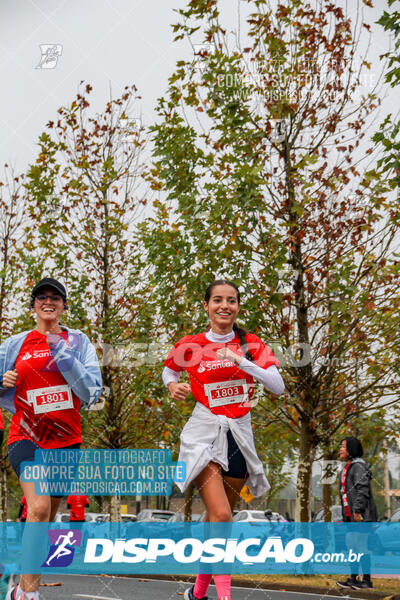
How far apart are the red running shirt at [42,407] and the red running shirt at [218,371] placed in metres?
0.75

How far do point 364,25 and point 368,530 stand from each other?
7.02m

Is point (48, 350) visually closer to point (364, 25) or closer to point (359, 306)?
point (359, 306)

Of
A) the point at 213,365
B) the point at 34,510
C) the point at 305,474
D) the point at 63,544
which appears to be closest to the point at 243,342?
the point at 213,365

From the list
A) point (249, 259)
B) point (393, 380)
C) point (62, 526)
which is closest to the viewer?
point (62, 526)

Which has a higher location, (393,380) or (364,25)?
(364,25)

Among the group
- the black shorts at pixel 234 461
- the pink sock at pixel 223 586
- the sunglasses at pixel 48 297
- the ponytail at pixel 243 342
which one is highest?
the sunglasses at pixel 48 297

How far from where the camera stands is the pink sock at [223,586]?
A: 4.39 metres

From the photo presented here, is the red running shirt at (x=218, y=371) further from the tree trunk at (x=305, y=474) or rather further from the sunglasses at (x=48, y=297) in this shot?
the tree trunk at (x=305, y=474)

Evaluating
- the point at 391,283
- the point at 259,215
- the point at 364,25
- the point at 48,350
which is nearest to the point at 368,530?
the point at 391,283

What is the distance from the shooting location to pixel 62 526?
5336 millimetres

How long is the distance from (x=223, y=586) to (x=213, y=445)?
79 cm

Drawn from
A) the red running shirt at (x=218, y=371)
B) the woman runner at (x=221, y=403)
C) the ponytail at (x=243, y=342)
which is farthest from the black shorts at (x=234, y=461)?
the ponytail at (x=243, y=342)

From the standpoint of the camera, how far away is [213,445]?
4.75 metres

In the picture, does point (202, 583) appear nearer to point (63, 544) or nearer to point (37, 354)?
point (63, 544)
